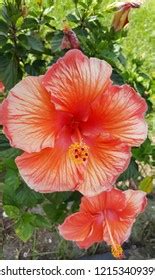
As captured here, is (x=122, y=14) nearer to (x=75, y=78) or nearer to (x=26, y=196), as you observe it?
(x=75, y=78)

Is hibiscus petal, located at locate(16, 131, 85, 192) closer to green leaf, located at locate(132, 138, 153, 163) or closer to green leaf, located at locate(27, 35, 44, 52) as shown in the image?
green leaf, located at locate(27, 35, 44, 52)

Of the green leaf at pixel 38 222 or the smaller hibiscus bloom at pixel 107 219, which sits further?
the green leaf at pixel 38 222

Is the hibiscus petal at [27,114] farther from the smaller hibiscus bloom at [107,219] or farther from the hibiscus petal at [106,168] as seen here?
the smaller hibiscus bloom at [107,219]

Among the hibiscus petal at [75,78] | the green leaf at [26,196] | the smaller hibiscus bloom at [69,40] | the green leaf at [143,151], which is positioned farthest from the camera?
the green leaf at [143,151]

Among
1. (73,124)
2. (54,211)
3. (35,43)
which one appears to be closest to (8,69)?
(35,43)

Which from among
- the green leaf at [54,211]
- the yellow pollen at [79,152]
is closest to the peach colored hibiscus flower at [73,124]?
the yellow pollen at [79,152]

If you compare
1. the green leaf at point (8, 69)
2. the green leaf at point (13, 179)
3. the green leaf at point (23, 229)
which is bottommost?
the green leaf at point (23, 229)

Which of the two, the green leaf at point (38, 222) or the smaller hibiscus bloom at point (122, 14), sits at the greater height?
the smaller hibiscus bloom at point (122, 14)
